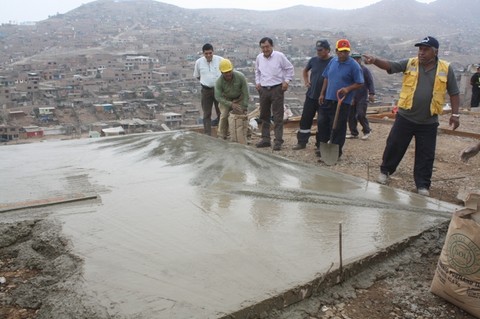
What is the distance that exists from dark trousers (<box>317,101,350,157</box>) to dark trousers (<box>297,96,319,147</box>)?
0.79ft

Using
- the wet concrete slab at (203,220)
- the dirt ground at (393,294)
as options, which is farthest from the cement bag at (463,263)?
the wet concrete slab at (203,220)

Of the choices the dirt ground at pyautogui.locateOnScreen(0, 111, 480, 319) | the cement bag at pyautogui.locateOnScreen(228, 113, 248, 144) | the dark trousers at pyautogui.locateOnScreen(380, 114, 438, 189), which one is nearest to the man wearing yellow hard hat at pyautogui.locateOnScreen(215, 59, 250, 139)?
the cement bag at pyautogui.locateOnScreen(228, 113, 248, 144)

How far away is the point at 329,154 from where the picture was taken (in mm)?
4855

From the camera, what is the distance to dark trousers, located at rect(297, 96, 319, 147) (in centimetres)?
541

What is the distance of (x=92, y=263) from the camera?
6.55 ft

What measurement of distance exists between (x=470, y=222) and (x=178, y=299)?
51.7 inches

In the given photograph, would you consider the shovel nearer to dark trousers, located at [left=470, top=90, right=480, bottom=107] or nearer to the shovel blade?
the shovel blade

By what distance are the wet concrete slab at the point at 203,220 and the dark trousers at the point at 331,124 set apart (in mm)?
1055

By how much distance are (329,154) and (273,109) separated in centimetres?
106

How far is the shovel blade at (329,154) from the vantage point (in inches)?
190

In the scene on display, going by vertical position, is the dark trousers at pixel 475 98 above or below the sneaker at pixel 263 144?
above

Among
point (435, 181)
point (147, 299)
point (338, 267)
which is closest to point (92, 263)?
point (147, 299)

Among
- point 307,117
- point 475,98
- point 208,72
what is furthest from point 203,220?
point 475,98

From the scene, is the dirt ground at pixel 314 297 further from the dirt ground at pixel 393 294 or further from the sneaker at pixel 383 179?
the sneaker at pixel 383 179
